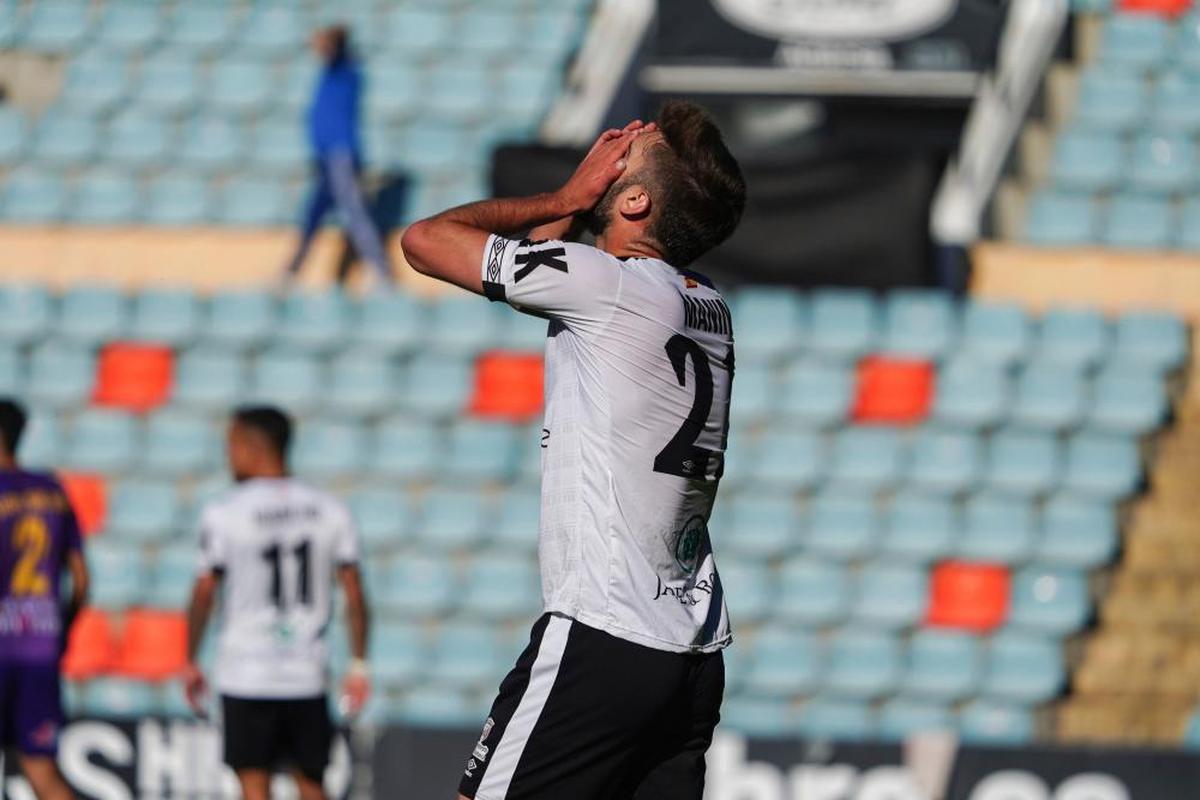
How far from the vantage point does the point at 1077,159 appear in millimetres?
11219

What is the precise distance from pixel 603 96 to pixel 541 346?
87.1 inches

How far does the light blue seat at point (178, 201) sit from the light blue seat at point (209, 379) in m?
1.21

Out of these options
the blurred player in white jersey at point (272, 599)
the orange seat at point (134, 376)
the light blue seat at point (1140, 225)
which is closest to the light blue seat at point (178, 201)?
the orange seat at point (134, 376)

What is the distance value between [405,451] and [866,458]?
7.94 ft

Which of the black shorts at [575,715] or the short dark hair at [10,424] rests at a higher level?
the short dark hair at [10,424]

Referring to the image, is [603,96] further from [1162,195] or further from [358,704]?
[358,704]

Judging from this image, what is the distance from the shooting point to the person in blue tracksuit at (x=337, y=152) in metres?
10.6

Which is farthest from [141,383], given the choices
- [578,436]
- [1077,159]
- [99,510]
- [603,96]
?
[578,436]

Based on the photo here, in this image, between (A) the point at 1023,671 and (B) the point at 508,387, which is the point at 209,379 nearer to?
(B) the point at 508,387

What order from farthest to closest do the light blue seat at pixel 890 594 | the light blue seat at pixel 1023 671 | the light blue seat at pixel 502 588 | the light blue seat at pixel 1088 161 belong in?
the light blue seat at pixel 1088 161 < the light blue seat at pixel 502 588 < the light blue seat at pixel 890 594 < the light blue seat at pixel 1023 671

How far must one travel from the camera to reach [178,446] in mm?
10430

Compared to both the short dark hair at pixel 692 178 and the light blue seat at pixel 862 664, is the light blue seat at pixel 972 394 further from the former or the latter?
the short dark hair at pixel 692 178

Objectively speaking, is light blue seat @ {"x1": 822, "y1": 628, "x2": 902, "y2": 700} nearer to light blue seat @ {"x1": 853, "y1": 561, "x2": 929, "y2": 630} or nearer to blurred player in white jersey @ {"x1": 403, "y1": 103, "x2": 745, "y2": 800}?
light blue seat @ {"x1": 853, "y1": 561, "x2": 929, "y2": 630}

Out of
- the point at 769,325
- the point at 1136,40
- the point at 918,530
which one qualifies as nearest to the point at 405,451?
the point at 769,325
